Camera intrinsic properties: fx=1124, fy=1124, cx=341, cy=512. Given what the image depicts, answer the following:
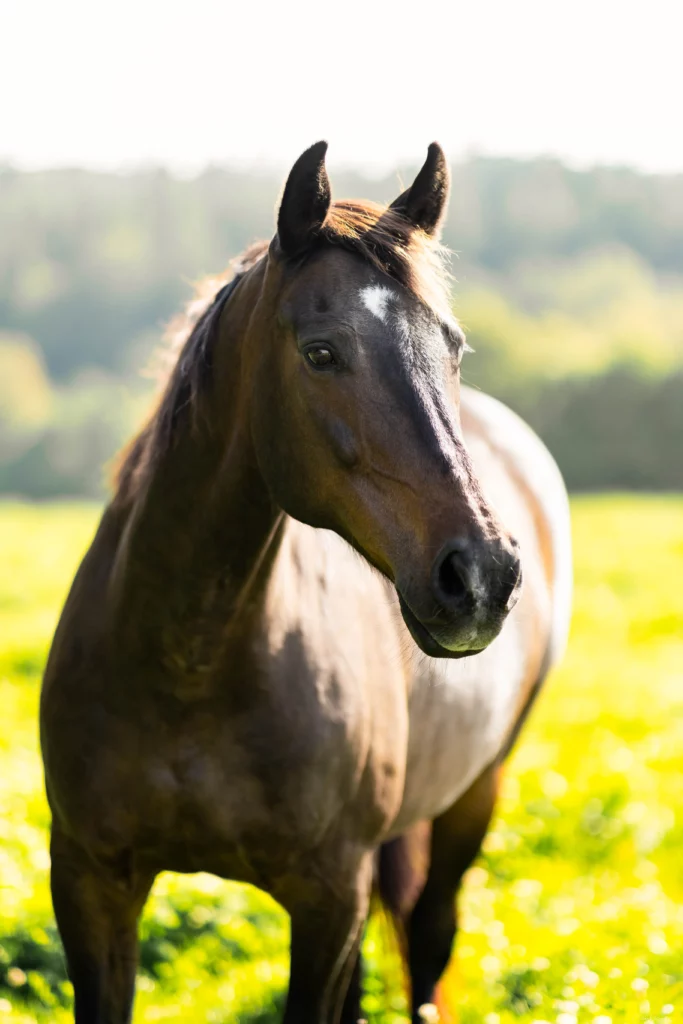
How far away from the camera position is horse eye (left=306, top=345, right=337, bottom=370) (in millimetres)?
2191

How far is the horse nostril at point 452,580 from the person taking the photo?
1964 millimetres

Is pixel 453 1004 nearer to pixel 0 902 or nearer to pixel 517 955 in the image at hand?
pixel 517 955

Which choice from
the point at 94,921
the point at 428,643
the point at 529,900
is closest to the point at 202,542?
the point at 428,643

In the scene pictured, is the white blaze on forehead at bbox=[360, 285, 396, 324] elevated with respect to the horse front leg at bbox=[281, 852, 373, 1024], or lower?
elevated

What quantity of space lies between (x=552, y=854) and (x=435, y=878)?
1988mm

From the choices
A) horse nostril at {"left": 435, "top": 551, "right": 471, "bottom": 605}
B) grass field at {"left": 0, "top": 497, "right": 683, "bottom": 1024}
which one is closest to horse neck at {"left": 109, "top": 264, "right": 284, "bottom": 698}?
horse nostril at {"left": 435, "top": 551, "right": 471, "bottom": 605}

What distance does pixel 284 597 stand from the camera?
9.16ft

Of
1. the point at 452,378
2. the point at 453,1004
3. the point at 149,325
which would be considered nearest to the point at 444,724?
the point at 453,1004

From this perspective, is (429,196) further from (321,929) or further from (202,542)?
(321,929)

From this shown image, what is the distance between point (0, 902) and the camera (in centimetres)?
444

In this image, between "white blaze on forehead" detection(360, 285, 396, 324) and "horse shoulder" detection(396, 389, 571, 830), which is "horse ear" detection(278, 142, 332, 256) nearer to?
"white blaze on forehead" detection(360, 285, 396, 324)

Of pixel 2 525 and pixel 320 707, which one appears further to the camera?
pixel 2 525

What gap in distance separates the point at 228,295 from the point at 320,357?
50cm

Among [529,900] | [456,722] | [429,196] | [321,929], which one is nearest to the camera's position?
[429,196]
